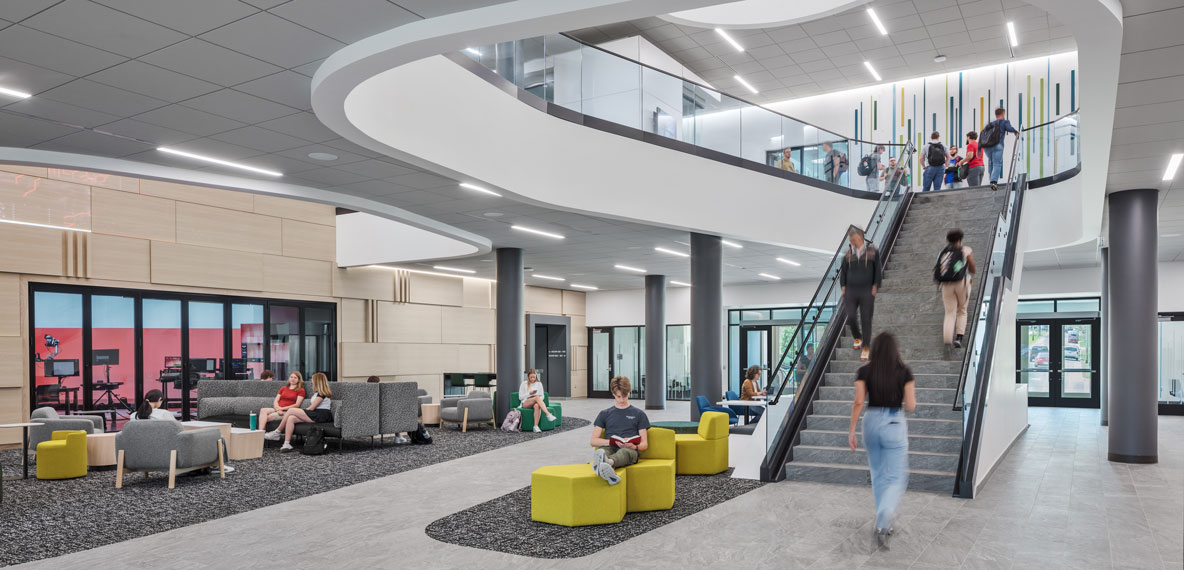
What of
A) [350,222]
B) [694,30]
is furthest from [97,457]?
Answer: [694,30]

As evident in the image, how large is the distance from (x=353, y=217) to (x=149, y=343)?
17.1 ft

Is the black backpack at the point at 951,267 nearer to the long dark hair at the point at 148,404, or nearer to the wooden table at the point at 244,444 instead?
the wooden table at the point at 244,444

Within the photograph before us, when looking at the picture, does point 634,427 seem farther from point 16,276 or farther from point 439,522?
point 16,276

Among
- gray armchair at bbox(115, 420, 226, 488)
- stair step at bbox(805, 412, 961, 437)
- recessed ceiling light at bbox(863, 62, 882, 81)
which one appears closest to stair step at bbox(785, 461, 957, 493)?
stair step at bbox(805, 412, 961, 437)

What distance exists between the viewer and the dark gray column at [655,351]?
19.5 m

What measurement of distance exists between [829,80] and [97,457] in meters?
17.3

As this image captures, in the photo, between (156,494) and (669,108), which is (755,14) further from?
(156,494)

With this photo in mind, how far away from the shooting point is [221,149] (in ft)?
28.2

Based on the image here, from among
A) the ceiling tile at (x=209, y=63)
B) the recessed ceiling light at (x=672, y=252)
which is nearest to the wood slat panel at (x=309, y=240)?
the recessed ceiling light at (x=672, y=252)

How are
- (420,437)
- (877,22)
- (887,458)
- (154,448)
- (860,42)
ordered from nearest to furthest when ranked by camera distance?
(887,458)
(154,448)
(420,437)
(877,22)
(860,42)

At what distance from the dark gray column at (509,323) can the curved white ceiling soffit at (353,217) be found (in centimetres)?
69

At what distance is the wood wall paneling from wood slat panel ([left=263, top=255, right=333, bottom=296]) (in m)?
Answer: 2.58

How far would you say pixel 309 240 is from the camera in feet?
58.5

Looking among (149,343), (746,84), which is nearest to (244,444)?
(149,343)
